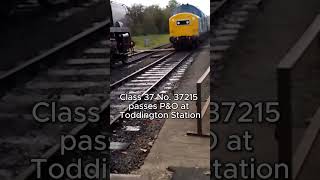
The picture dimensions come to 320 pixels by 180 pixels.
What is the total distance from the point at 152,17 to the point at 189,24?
85 cm

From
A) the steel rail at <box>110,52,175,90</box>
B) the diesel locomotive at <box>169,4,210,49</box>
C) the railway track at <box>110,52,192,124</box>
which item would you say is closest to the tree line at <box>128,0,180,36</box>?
the diesel locomotive at <box>169,4,210,49</box>

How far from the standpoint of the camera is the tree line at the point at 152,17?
255 cm

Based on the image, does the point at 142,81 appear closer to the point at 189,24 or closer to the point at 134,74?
the point at 134,74

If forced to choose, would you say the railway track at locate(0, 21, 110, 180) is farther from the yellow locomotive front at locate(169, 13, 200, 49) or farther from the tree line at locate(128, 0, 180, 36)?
the yellow locomotive front at locate(169, 13, 200, 49)

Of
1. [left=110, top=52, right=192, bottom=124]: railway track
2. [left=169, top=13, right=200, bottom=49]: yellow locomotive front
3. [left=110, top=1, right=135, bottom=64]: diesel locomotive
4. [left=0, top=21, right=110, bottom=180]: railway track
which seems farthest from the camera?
[left=110, top=1, right=135, bottom=64]: diesel locomotive

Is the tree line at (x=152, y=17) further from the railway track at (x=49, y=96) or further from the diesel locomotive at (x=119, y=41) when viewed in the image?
the diesel locomotive at (x=119, y=41)

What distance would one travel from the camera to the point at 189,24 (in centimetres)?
346

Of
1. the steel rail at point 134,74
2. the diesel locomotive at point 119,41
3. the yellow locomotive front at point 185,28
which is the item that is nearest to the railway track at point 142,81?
the steel rail at point 134,74

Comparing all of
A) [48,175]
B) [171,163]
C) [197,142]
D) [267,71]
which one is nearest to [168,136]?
[197,142]

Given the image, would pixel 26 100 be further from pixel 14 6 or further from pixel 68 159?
pixel 14 6

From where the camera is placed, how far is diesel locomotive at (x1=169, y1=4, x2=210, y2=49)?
8.11 ft

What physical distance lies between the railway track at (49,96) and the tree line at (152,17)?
25 cm

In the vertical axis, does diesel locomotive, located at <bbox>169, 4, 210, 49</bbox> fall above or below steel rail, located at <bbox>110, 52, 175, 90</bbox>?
above

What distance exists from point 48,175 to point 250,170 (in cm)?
104
